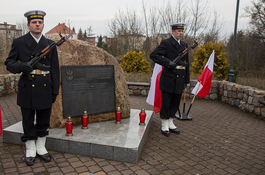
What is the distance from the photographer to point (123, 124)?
14.4 feet

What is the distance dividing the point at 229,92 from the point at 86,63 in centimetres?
521

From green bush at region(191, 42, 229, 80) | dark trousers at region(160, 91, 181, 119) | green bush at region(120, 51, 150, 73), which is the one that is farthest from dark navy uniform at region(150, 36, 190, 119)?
green bush at region(120, 51, 150, 73)

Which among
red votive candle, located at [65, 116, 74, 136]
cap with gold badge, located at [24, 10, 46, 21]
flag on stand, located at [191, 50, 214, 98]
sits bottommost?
red votive candle, located at [65, 116, 74, 136]

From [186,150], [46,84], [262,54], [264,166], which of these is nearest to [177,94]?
[186,150]

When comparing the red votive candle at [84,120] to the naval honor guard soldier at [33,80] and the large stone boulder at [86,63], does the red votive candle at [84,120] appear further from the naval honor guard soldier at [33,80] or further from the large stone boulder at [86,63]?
the naval honor guard soldier at [33,80]

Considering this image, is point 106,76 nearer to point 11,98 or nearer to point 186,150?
point 186,150

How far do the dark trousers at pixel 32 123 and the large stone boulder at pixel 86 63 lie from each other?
2.34 ft

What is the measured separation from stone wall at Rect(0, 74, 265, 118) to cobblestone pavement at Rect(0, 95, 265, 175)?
0.87m

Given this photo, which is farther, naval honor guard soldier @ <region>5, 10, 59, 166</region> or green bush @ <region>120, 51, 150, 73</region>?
green bush @ <region>120, 51, 150, 73</region>

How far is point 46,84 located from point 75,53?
1.33 m

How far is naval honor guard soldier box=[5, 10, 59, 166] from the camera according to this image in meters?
2.95

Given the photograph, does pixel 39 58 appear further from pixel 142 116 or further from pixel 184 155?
pixel 184 155

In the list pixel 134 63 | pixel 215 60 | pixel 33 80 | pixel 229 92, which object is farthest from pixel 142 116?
pixel 134 63

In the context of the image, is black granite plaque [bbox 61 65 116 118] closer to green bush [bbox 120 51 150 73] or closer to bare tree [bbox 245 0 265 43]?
green bush [bbox 120 51 150 73]
